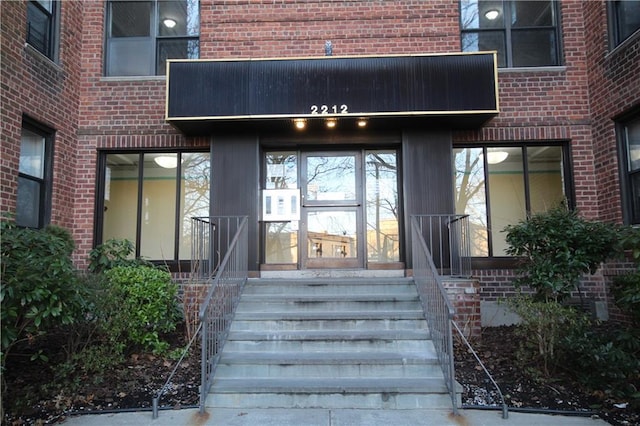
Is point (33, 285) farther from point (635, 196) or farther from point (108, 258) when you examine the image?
point (635, 196)

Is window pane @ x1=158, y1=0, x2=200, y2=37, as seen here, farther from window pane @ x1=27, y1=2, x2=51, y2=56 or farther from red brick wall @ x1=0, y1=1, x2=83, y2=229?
window pane @ x1=27, y1=2, x2=51, y2=56

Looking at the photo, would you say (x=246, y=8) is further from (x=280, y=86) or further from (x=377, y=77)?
(x=377, y=77)

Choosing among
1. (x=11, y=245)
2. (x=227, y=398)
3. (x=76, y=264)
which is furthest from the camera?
(x=76, y=264)

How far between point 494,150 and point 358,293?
3.67 m

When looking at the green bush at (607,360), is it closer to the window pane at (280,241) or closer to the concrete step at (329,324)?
the concrete step at (329,324)

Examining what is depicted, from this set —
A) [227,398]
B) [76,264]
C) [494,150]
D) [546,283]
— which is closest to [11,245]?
[227,398]

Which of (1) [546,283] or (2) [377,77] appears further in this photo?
(2) [377,77]

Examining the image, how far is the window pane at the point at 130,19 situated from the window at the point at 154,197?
2.18 metres

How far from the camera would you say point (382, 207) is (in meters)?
7.42

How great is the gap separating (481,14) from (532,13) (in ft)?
2.96

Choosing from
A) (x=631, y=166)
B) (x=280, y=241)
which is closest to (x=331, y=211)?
(x=280, y=241)

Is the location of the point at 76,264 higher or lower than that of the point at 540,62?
lower

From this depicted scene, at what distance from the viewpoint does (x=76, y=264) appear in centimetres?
731

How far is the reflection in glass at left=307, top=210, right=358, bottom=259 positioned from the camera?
7.36 m
